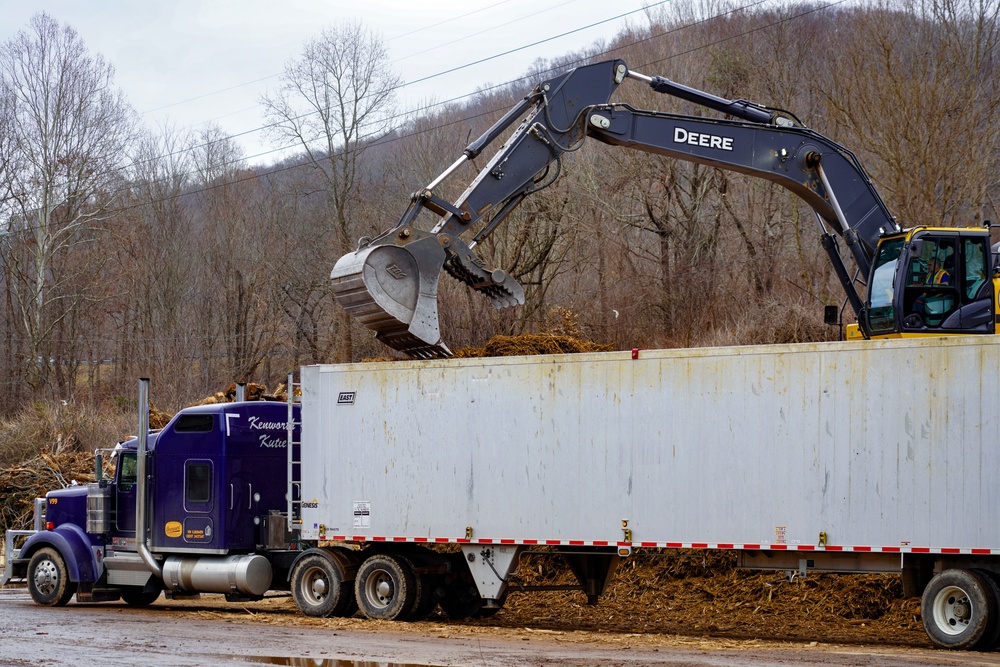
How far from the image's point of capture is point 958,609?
11531mm

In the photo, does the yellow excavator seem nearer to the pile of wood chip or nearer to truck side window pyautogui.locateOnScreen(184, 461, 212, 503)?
truck side window pyautogui.locateOnScreen(184, 461, 212, 503)

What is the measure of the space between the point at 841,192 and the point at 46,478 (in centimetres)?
2123

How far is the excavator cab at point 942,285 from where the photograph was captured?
45.0ft

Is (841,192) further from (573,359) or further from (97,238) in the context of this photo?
(97,238)

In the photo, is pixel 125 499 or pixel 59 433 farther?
pixel 59 433

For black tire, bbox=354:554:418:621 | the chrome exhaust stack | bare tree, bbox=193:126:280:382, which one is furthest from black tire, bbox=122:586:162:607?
bare tree, bbox=193:126:280:382

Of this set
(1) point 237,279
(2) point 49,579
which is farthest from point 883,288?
(1) point 237,279

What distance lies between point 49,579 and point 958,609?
12719mm

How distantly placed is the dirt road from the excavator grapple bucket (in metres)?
3.66

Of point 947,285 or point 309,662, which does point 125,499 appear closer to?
point 309,662

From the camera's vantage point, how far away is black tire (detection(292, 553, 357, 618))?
580 inches

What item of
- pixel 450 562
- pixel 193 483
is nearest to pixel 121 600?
pixel 193 483

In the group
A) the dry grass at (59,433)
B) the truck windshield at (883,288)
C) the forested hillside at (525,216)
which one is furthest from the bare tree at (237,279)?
the truck windshield at (883,288)

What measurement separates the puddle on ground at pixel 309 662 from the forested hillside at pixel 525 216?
16794 mm
